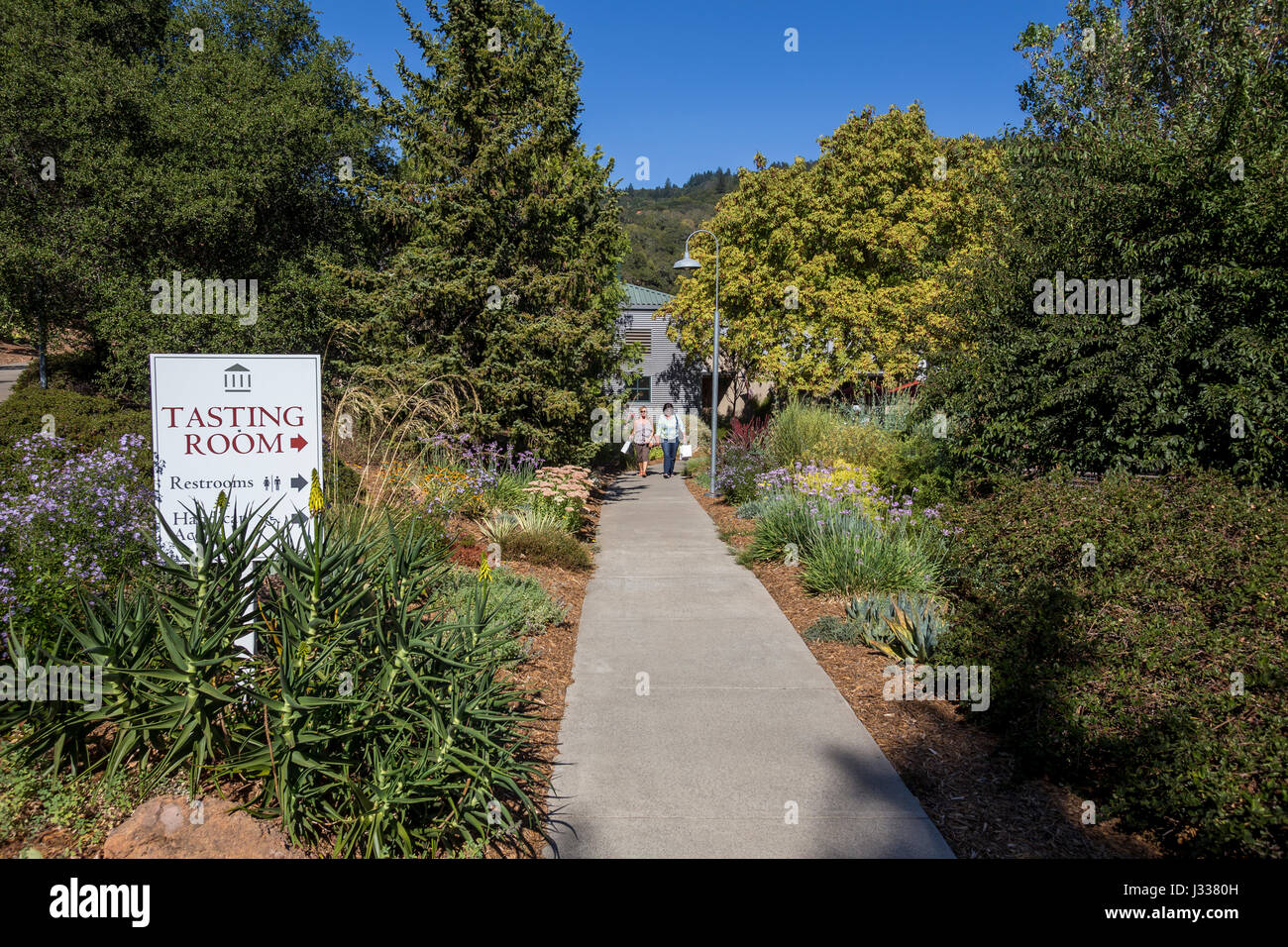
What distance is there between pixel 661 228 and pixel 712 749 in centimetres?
6694

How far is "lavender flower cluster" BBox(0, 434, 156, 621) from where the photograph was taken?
15.5ft

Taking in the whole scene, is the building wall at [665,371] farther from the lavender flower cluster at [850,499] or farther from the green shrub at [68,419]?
the lavender flower cluster at [850,499]

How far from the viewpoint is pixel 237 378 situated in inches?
194

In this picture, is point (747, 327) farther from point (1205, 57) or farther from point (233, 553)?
point (233, 553)

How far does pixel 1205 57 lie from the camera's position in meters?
14.4

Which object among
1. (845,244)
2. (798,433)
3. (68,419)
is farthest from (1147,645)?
(845,244)

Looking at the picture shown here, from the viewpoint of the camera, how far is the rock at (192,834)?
3.25 meters

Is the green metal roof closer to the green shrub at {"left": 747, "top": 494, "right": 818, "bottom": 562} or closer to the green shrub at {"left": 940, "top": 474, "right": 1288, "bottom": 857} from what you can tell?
the green shrub at {"left": 747, "top": 494, "right": 818, "bottom": 562}

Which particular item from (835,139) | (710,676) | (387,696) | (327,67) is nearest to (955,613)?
(710,676)

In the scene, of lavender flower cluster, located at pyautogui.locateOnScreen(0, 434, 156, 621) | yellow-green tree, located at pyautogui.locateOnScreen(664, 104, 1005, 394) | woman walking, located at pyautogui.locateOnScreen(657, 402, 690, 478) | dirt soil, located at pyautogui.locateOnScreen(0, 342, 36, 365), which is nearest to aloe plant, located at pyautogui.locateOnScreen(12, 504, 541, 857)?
lavender flower cluster, located at pyautogui.locateOnScreen(0, 434, 156, 621)

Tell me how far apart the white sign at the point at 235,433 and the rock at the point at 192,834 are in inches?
69.0

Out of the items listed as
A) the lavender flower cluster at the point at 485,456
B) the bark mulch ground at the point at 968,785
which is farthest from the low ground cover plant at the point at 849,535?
the lavender flower cluster at the point at 485,456
